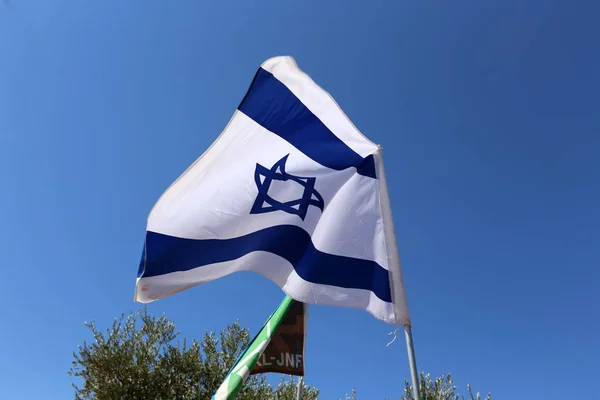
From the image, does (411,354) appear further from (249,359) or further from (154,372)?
(154,372)

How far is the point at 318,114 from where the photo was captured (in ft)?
18.3

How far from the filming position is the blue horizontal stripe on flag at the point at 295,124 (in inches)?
196

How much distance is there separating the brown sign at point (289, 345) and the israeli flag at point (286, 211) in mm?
1857

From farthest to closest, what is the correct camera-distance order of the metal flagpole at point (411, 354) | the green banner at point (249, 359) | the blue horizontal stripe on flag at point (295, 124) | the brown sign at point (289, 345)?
the brown sign at point (289, 345)
the blue horizontal stripe on flag at point (295, 124)
the green banner at point (249, 359)
the metal flagpole at point (411, 354)

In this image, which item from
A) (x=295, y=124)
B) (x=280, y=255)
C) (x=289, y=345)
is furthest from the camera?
(x=289, y=345)

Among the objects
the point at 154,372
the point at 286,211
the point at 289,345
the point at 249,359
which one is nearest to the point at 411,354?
the point at 286,211

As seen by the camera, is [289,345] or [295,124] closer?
[295,124]

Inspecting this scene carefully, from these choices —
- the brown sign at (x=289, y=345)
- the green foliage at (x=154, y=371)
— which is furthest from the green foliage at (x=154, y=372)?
the brown sign at (x=289, y=345)

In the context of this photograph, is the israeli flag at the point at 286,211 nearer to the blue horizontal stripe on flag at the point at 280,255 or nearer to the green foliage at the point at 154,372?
the blue horizontal stripe on flag at the point at 280,255

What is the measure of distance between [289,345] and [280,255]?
2389 millimetres

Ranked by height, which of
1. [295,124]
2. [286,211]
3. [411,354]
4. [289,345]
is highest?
[295,124]

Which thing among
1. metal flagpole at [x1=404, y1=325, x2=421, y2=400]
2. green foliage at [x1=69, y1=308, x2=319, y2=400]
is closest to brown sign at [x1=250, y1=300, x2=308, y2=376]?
metal flagpole at [x1=404, y1=325, x2=421, y2=400]

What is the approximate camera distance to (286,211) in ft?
16.2

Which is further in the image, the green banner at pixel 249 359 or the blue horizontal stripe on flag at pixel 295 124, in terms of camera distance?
the blue horizontal stripe on flag at pixel 295 124
